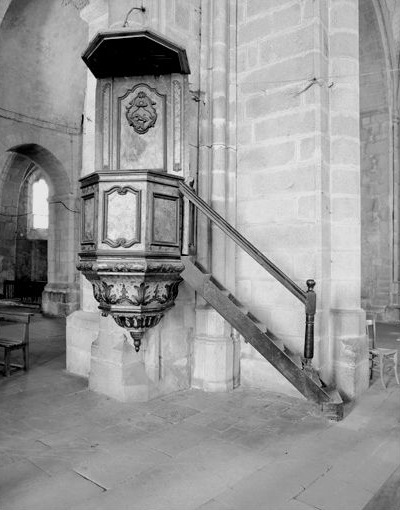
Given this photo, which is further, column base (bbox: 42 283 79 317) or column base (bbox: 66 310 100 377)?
column base (bbox: 42 283 79 317)

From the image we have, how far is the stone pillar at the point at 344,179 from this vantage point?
364 centimetres

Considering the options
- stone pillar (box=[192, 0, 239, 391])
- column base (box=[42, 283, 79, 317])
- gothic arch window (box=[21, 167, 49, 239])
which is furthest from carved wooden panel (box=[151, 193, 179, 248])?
gothic arch window (box=[21, 167, 49, 239])

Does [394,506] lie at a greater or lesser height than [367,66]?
lesser

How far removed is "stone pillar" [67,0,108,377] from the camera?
4039mm

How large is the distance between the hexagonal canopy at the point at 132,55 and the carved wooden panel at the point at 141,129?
16 cm

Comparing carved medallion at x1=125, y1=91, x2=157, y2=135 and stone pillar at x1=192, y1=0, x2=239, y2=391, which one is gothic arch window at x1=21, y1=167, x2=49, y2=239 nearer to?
stone pillar at x1=192, y1=0, x2=239, y2=391

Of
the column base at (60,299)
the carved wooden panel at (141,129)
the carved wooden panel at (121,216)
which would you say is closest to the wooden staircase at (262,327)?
the carved wooden panel at (121,216)

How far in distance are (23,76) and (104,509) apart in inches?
335

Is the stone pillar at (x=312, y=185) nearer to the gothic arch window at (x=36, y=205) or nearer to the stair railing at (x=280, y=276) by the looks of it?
the stair railing at (x=280, y=276)

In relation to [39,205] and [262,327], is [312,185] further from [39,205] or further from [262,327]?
[39,205]

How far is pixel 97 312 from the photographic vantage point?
13.5 ft

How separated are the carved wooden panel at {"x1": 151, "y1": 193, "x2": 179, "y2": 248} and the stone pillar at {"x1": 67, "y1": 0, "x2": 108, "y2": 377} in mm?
1442

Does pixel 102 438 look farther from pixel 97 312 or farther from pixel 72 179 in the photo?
pixel 72 179

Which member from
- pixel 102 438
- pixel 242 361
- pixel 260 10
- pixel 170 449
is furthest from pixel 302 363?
pixel 260 10
